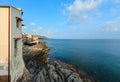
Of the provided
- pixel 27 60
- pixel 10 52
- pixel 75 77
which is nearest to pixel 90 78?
pixel 75 77

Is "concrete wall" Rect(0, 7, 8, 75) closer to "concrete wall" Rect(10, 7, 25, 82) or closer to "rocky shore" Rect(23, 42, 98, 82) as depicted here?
"concrete wall" Rect(10, 7, 25, 82)

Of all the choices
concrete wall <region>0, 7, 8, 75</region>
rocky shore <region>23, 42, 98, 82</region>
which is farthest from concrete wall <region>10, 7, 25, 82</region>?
rocky shore <region>23, 42, 98, 82</region>

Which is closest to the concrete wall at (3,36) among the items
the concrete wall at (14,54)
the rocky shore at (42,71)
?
the concrete wall at (14,54)

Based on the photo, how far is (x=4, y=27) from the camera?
1969 centimetres

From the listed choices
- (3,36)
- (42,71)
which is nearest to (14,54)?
(3,36)

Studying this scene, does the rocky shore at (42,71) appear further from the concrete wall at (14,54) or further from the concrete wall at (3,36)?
the concrete wall at (3,36)

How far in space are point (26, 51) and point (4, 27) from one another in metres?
19.8

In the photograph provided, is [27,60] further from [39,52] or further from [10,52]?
[10,52]

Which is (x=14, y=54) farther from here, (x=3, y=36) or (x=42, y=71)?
(x=42, y=71)

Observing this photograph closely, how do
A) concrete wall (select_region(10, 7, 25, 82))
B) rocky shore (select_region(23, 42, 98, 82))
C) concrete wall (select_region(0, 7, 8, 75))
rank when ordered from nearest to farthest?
concrete wall (select_region(0, 7, 8, 75))
concrete wall (select_region(10, 7, 25, 82))
rocky shore (select_region(23, 42, 98, 82))

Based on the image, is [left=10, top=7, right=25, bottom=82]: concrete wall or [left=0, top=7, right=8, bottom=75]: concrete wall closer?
[left=0, top=7, right=8, bottom=75]: concrete wall

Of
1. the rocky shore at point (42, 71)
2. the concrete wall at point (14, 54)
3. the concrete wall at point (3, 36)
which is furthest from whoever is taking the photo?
the rocky shore at point (42, 71)

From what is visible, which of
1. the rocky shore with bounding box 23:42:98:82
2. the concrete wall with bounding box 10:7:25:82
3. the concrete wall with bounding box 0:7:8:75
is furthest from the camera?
the rocky shore with bounding box 23:42:98:82

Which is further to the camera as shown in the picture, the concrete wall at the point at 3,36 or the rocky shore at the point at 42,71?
the rocky shore at the point at 42,71
